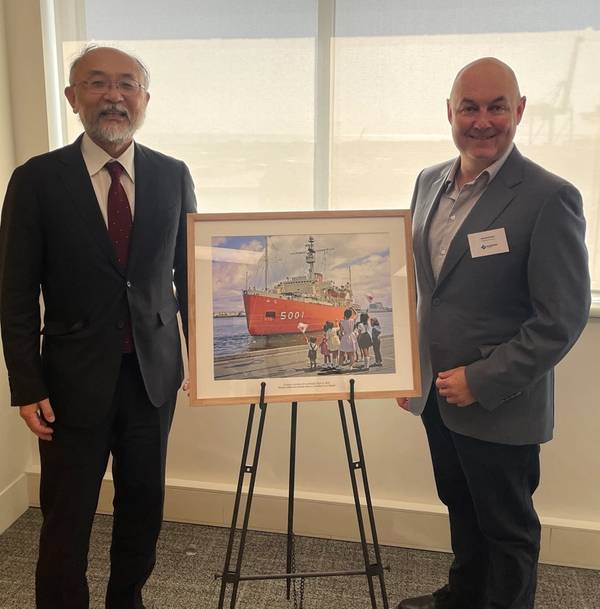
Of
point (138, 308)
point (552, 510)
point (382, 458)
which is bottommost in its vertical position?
point (552, 510)

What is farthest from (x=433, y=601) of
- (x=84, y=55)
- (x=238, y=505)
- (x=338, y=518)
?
(x=84, y=55)

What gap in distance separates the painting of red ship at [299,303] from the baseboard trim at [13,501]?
5.42ft

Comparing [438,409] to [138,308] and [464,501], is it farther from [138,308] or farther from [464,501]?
[138,308]

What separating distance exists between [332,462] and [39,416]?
1.27 m

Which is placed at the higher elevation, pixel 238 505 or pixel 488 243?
pixel 488 243

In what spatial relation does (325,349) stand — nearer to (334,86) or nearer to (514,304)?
(514,304)

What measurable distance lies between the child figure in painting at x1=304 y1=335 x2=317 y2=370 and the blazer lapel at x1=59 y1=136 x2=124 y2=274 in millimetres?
567

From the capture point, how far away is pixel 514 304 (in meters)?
1.58

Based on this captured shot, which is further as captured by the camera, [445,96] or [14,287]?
[445,96]

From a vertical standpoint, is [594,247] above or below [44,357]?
above

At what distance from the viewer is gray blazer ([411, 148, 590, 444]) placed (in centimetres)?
149

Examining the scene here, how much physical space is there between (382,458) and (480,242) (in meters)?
1.22

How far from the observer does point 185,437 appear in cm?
262

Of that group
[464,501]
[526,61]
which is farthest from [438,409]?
[526,61]
